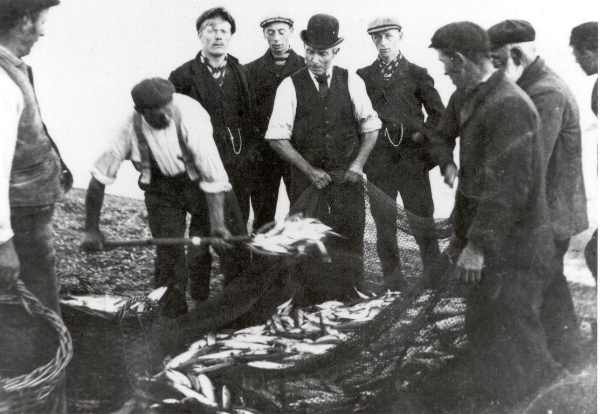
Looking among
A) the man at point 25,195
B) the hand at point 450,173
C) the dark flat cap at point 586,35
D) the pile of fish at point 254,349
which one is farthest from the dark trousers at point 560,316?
the man at point 25,195

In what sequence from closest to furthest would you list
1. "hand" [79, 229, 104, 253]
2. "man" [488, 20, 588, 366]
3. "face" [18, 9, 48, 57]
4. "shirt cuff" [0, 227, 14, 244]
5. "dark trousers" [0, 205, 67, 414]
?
1. "shirt cuff" [0, 227, 14, 244]
2. "face" [18, 9, 48, 57]
3. "dark trousers" [0, 205, 67, 414]
4. "man" [488, 20, 588, 366]
5. "hand" [79, 229, 104, 253]

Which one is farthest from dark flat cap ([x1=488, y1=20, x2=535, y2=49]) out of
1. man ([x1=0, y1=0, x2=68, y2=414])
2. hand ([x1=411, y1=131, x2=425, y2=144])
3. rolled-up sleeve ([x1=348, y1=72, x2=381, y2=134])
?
man ([x1=0, y1=0, x2=68, y2=414])

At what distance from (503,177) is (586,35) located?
100 cm

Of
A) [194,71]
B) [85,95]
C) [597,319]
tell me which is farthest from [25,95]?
[597,319]

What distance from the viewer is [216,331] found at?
12.1 ft

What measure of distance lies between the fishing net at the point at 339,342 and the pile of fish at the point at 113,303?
0.20 meters

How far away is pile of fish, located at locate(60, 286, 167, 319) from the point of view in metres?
3.71

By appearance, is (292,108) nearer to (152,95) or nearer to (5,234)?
(152,95)

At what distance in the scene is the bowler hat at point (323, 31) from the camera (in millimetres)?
3686

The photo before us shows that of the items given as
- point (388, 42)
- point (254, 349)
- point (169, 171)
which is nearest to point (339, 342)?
point (254, 349)

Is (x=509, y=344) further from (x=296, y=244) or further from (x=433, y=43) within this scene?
(x=433, y=43)

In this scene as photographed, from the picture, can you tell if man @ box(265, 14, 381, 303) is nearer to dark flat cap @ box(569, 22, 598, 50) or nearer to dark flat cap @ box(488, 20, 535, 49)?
dark flat cap @ box(488, 20, 535, 49)

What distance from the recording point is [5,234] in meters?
3.18

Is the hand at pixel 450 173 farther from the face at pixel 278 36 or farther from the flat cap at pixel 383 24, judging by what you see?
the face at pixel 278 36
